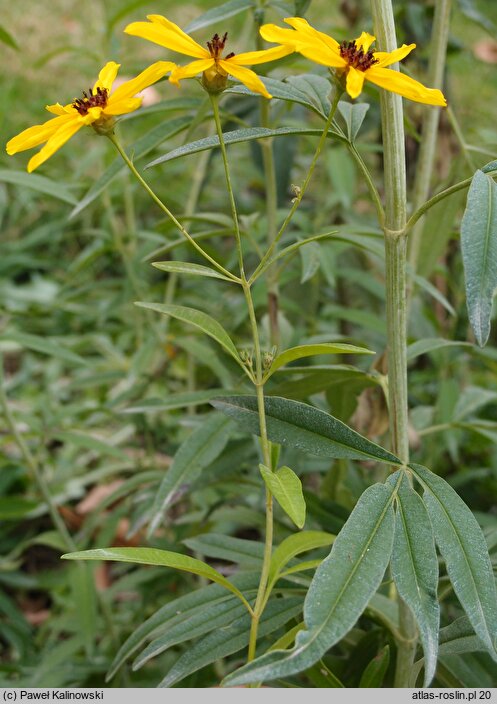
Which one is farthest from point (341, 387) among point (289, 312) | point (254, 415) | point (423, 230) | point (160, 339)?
point (289, 312)

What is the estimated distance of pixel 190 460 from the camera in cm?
83

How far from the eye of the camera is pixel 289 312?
1.46 meters

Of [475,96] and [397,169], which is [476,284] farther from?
[475,96]

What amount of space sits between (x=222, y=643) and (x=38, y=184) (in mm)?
576

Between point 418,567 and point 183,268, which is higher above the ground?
point 183,268

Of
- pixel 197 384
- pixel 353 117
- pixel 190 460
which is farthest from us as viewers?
pixel 197 384

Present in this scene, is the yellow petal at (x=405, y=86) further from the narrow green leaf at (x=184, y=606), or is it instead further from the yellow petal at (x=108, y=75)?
the narrow green leaf at (x=184, y=606)

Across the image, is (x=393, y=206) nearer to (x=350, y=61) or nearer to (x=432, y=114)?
(x=350, y=61)

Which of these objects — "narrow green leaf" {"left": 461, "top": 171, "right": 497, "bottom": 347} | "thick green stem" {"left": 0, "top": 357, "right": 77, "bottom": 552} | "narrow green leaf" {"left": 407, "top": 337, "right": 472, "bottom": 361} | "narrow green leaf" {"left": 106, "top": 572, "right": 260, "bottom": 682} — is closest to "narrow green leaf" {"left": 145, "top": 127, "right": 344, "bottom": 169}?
"narrow green leaf" {"left": 461, "top": 171, "right": 497, "bottom": 347}

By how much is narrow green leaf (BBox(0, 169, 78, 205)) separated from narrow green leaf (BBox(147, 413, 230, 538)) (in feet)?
1.02

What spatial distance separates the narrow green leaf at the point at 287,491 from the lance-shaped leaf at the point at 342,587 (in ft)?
0.11

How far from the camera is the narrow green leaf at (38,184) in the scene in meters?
0.96

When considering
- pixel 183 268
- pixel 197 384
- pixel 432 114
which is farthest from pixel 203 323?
pixel 197 384

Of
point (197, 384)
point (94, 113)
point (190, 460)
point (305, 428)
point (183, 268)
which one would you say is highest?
point (94, 113)
